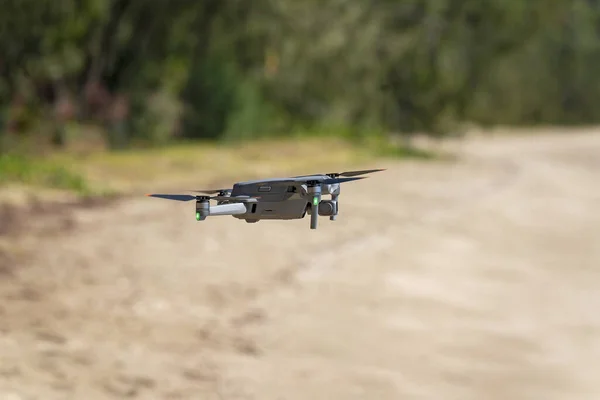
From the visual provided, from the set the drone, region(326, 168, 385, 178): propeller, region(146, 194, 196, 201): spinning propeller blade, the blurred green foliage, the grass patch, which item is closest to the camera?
region(146, 194, 196, 201): spinning propeller blade

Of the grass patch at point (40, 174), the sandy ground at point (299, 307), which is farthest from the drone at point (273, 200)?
the grass patch at point (40, 174)

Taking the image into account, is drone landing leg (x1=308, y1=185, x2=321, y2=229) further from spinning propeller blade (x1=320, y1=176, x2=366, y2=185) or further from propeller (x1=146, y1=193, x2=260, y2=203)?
propeller (x1=146, y1=193, x2=260, y2=203)

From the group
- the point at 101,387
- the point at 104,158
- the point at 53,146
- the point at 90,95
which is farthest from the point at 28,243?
the point at 90,95

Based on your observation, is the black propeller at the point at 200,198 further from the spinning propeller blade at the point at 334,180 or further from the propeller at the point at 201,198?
the spinning propeller blade at the point at 334,180

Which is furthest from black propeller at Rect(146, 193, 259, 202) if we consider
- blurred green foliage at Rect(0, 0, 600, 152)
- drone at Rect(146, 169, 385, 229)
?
blurred green foliage at Rect(0, 0, 600, 152)

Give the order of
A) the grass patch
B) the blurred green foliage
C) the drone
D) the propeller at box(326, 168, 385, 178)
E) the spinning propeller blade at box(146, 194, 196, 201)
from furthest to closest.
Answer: the blurred green foliage < the grass patch < the propeller at box(326, 168, 385, 178) < the drone < the spinning propeller blade at box(146, 194, 196, 201)

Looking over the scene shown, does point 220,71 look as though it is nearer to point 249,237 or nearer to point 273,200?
point 249,237
